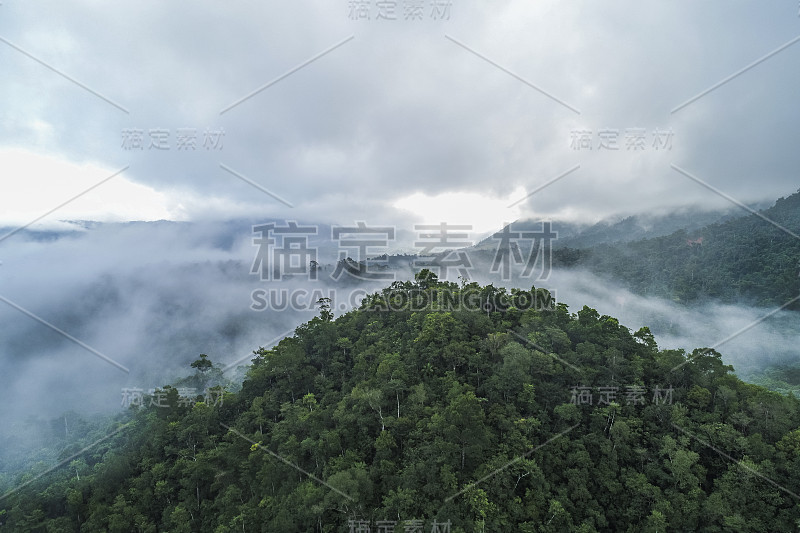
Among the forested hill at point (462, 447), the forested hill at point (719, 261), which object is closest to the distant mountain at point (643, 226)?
the forested hill at point (719, 261)

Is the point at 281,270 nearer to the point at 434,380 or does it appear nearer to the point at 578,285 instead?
the point at 434,380

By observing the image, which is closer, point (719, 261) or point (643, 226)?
point (719, 261)

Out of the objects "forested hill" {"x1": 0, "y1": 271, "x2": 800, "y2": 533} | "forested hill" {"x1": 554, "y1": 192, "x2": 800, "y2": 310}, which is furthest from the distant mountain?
"forested hill" {"x1": 0, "y1": 271, "x2": 800, "y2": 533}

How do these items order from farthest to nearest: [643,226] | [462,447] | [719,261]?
1. [643,226]
2. [719,261]
3. [462,447]

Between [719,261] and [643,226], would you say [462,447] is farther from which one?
[643,226]

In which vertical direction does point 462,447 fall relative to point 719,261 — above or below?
below

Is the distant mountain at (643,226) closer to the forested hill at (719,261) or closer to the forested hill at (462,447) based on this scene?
the forested hill at (719,261)

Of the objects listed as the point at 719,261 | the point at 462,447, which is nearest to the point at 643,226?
the point at 719,261

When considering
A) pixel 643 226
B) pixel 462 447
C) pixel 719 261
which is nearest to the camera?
pixel 462 447
